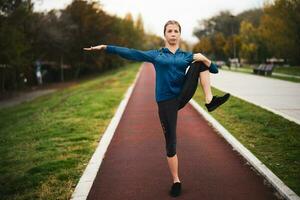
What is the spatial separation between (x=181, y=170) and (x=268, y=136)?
3.18 meters

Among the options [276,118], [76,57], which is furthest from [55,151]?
[76,57]

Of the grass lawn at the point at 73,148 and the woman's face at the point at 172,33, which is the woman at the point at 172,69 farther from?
the grass lawn at the point at 73,148

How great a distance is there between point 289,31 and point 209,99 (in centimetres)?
3309

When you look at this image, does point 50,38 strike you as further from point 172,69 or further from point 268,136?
point 172,69

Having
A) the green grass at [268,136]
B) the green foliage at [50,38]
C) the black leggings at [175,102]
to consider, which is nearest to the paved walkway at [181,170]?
the green grass at [268,136]

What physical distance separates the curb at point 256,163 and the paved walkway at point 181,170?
117 millimetres

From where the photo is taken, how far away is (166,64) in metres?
5.22

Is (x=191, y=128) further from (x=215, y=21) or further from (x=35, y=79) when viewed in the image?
(x=215, y=21)

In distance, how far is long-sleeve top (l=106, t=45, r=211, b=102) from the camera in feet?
17.2

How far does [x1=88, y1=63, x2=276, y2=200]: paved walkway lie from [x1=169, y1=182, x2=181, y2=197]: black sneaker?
84 mm

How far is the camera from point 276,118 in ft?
36.3

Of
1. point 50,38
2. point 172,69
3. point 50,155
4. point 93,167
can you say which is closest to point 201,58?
point 172,69

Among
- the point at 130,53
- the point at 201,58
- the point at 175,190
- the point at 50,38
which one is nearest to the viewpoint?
the point at 201,58

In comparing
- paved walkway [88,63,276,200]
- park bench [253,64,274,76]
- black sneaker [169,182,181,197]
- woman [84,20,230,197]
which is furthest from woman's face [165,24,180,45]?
park bench [253,64,274,76]
